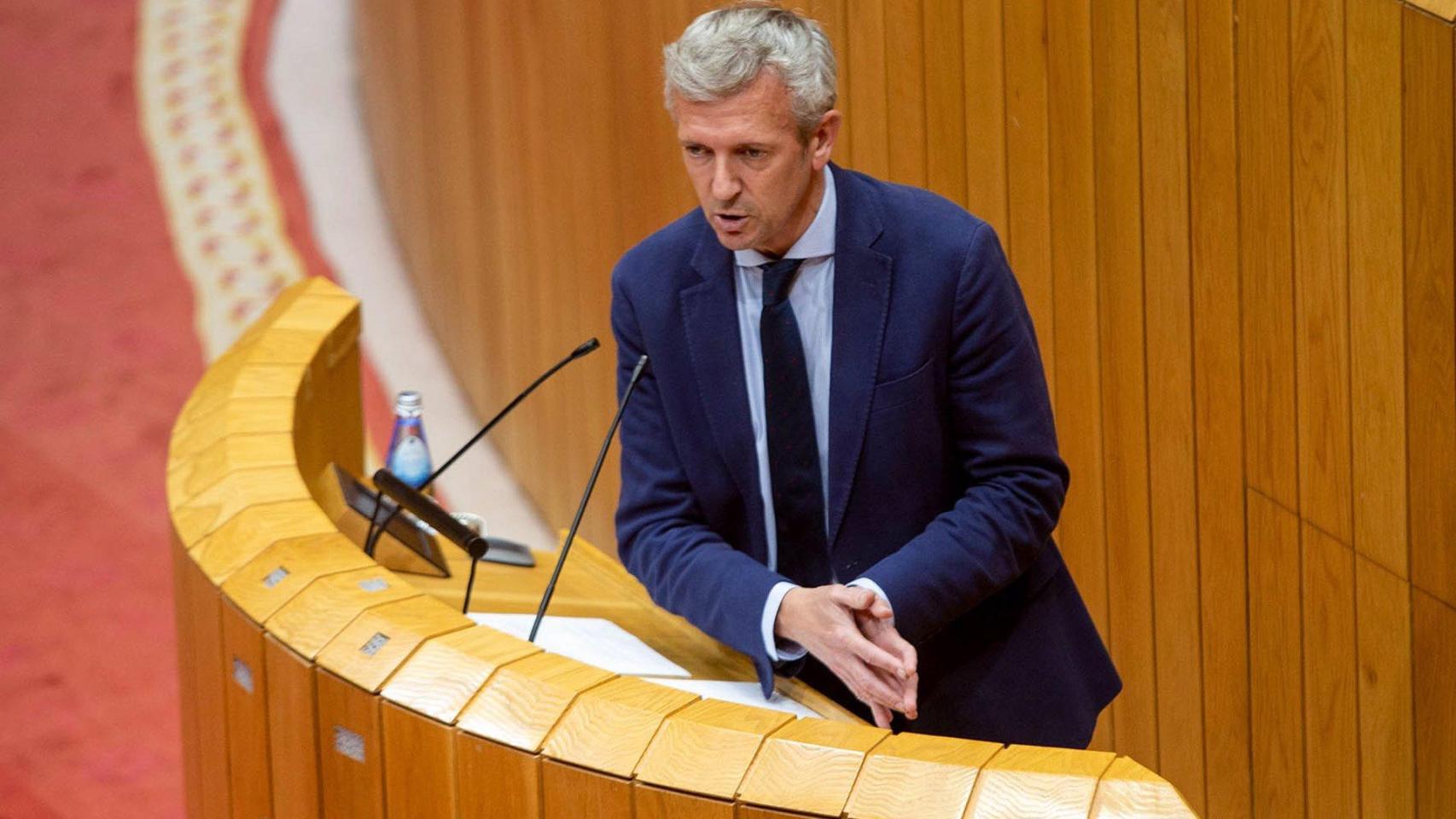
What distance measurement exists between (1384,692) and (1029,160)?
39.3 inches

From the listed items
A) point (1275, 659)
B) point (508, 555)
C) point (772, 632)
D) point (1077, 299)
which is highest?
point (1077, 299)

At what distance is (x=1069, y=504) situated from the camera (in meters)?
3.02

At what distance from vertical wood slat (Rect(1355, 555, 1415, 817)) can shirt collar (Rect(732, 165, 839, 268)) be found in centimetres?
102

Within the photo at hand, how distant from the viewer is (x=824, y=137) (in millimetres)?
1949

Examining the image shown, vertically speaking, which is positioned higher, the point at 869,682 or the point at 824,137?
the point at 824,137

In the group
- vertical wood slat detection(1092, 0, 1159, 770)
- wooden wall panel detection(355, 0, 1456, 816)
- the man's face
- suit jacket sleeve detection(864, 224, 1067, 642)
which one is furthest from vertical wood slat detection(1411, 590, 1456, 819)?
the man's face

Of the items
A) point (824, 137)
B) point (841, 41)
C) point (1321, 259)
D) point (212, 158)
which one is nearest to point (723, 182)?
point (824, 137)

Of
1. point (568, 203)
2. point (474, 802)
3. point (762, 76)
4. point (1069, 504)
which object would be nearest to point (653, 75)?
point (568, 203)

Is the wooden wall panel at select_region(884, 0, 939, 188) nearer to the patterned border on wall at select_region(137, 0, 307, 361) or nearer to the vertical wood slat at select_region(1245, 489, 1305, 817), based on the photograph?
the vertical wood slat at select_region(1245, 489, 1305, 817)

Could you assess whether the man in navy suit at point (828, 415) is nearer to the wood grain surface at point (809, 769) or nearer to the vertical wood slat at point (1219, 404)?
the wood grain surface at point (809, 769)

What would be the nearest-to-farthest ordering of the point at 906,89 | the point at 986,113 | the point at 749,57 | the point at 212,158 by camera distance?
the point at 749,57 < the point at 986,113 < the point at 906,89 < the point at 212,158

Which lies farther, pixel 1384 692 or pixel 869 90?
pixel 869 90

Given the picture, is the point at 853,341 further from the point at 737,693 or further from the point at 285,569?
the point at 285,569

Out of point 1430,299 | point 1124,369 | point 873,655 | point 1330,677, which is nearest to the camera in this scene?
point 873,655
